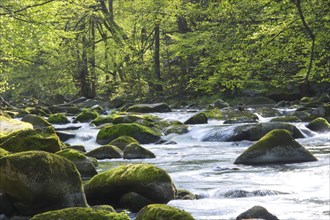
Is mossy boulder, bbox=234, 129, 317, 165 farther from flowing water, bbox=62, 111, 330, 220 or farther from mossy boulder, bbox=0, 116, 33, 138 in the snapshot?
mossy boulder, bbox=0, 116, 33, 138

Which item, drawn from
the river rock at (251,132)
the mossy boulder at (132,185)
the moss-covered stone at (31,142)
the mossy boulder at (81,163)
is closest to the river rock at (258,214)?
the mossy boulder at (132,185)

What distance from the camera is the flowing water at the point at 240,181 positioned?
5977mm

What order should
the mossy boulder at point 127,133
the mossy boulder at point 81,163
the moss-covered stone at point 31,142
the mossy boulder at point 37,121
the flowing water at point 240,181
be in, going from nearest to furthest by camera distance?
the flowing water at point 240,181 < the mossy boulder at point 81,163 < the moss-covered stone at point 31,142 < the mossy boulder at point 127,133 < the mossy boulder at point 37,121

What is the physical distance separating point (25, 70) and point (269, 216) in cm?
2737

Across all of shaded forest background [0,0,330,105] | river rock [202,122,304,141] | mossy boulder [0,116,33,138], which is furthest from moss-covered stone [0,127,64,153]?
shaded forest background [0,0,330,105]

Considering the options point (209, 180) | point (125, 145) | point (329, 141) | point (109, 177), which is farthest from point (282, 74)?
point (109, 177)

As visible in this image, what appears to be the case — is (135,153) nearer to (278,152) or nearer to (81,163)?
(81,163)

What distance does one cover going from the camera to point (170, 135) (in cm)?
1442

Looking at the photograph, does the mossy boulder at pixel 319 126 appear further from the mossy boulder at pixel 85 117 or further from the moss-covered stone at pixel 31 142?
the mossy boulder at pixel 85 117

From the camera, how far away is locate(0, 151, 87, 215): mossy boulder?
570 cm

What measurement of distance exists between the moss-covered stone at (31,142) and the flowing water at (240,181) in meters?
0.95

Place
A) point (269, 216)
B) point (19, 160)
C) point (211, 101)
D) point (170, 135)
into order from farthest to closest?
point (211, 101), point (170, 135), point (19, 160), point (269, 216)

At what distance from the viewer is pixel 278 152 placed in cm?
917

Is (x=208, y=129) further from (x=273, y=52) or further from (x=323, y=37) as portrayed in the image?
(x=323, y=37)
